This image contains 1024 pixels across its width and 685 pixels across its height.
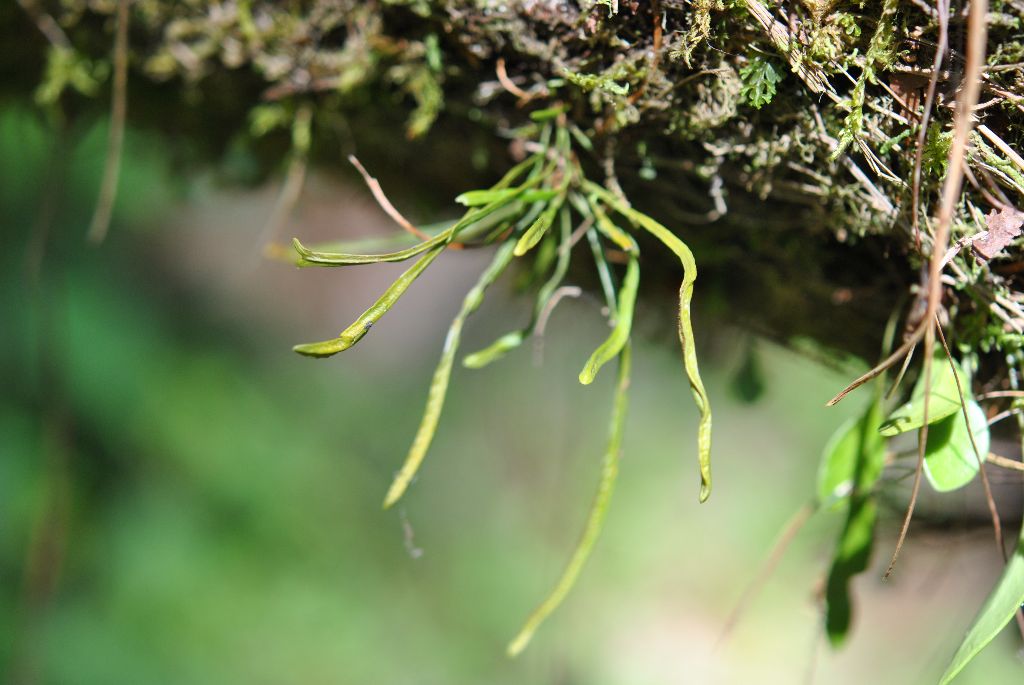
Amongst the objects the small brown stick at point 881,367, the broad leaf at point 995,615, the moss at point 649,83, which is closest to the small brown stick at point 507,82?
the moss at point 649,83

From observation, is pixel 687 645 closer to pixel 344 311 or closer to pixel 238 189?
pixel 344 311

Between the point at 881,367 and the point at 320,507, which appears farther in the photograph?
the point at 320,507

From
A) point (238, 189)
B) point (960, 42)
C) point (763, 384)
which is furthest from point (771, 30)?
point (238, 189)

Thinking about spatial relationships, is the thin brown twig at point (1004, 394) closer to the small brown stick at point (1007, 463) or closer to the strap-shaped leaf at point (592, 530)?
the small brown stick at point (1007, 463)

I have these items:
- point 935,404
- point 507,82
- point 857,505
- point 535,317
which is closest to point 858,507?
point 857,505

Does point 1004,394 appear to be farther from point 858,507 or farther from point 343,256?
point 343,256

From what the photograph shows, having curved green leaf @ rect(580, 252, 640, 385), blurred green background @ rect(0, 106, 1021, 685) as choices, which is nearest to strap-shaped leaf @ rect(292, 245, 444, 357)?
curved green leaf @ rect(580, 252, 640, 385)
